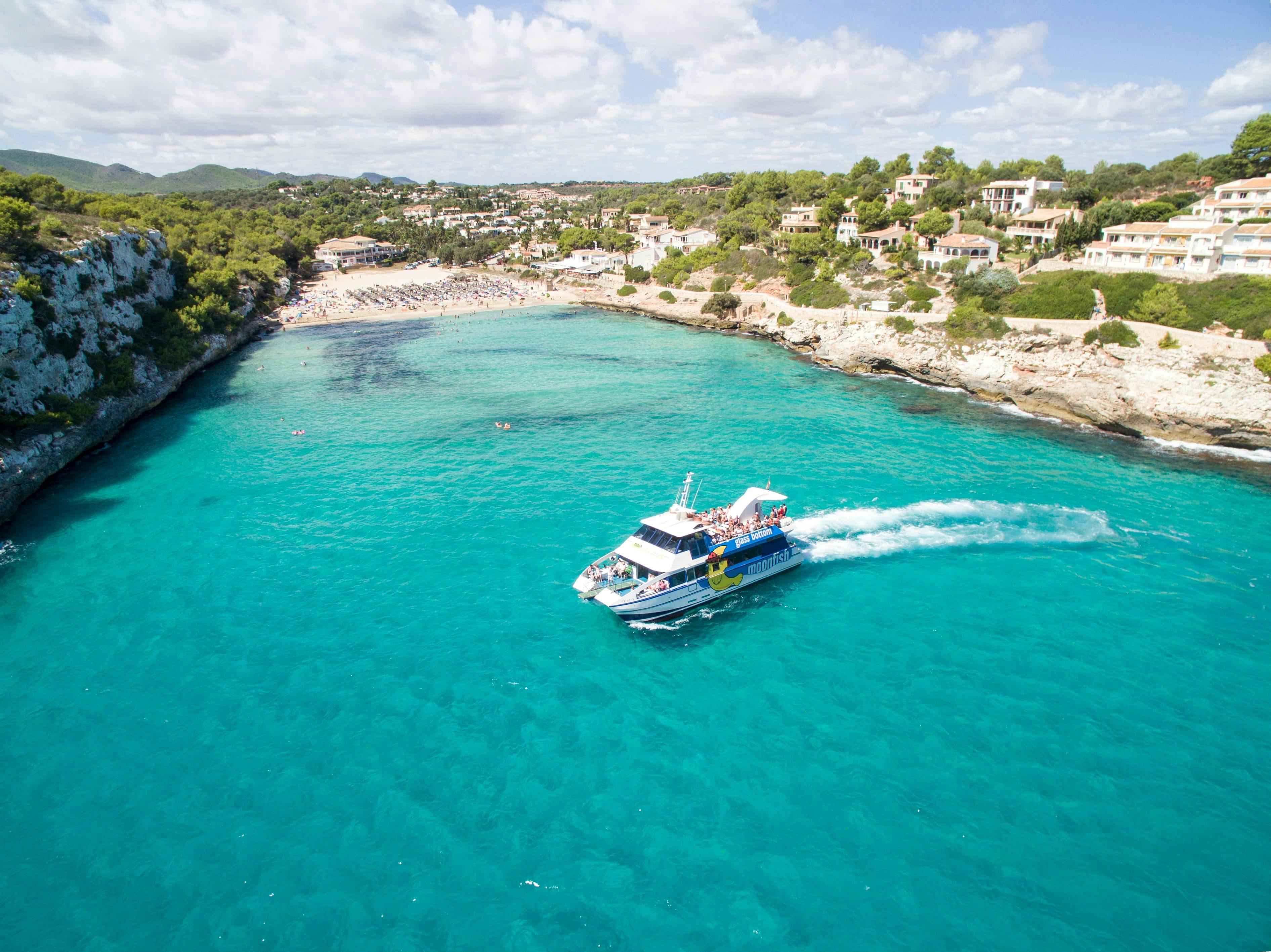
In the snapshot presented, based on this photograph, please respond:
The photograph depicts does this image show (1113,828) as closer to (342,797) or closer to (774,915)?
(774,915)

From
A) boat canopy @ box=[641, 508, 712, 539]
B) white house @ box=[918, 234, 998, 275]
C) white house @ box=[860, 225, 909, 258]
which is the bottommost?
boat canopy @ box=[641, 508, 712, 539]

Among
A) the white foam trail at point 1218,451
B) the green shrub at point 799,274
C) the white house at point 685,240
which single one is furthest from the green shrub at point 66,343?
the white house at point 685,240

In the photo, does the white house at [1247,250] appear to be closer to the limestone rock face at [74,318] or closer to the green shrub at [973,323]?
the green shrub at [973,323]

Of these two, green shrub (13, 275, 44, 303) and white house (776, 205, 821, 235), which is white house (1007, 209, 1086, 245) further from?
green shrub (13, 275, 44, 303)

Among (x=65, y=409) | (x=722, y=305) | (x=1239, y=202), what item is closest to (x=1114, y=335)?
(x=1239, y=202)

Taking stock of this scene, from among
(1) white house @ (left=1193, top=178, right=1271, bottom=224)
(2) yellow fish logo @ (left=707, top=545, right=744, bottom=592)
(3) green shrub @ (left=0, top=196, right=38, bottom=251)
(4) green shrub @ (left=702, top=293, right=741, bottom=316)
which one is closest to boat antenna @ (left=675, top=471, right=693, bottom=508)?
(2) yellow fish logo @ (left=707, top=545, right=744, bottom=592)

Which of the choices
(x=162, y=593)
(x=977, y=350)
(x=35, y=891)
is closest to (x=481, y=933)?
(x=35, y=891)
